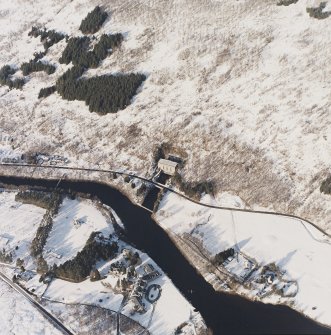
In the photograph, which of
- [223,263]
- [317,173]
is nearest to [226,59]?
[317,173]

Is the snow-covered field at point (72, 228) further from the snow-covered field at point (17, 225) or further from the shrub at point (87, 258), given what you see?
the snow-covered field at point (17, 225)

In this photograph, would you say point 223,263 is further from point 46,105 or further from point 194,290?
point 46,105

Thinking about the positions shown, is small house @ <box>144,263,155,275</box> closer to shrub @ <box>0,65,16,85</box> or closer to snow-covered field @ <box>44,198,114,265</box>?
snow-covered field @ <box>44,198,114,265</box>

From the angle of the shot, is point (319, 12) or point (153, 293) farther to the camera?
point (319, 12)

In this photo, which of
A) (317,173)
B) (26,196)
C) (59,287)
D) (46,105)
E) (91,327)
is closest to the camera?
(91,327)

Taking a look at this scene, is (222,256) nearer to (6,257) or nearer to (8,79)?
(6,257)

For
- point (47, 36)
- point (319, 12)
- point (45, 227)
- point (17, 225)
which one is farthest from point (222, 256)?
point (47, 36)

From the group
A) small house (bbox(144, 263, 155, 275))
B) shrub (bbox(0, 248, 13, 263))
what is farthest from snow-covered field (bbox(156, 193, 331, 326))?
shrub (bbox(0, 248, 13, 263))
